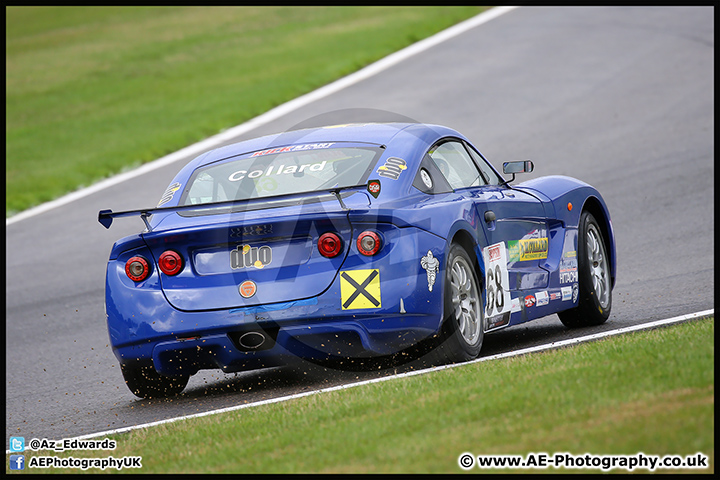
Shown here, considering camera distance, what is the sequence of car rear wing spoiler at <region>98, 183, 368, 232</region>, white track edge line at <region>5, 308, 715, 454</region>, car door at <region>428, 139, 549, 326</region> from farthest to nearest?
car door at <region>428, 139, 549, 326</region>, car rear wing spoiler at <region>98, 183, 368, 232</region>, white track edge line at <region>5, 308, 715, 454</region>

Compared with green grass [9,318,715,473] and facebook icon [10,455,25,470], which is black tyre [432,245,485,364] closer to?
green grass [9,318,715,473]

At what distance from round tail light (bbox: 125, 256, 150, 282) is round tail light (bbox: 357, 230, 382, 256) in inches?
48.7

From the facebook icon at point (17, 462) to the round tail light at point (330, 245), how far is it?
5.95ft

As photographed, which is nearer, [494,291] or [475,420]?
[475,420]

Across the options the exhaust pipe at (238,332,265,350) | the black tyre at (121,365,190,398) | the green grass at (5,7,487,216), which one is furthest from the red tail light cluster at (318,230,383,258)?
the green grass at (5,7,487,216)

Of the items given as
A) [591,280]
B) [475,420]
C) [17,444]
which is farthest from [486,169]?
[17,444]

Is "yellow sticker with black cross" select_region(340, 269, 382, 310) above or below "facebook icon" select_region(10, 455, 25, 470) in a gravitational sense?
above

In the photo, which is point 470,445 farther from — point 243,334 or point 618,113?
point 618,113

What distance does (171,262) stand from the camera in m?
5.90

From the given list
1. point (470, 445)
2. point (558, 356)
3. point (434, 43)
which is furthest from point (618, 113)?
point (470, 445)

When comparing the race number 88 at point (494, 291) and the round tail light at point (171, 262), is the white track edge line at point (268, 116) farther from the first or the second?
the race number 88 at point (494, 291)

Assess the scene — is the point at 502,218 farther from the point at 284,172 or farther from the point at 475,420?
the point at 475,420

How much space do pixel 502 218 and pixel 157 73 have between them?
72.3 feet

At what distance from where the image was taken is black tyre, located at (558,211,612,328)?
7629 mm
